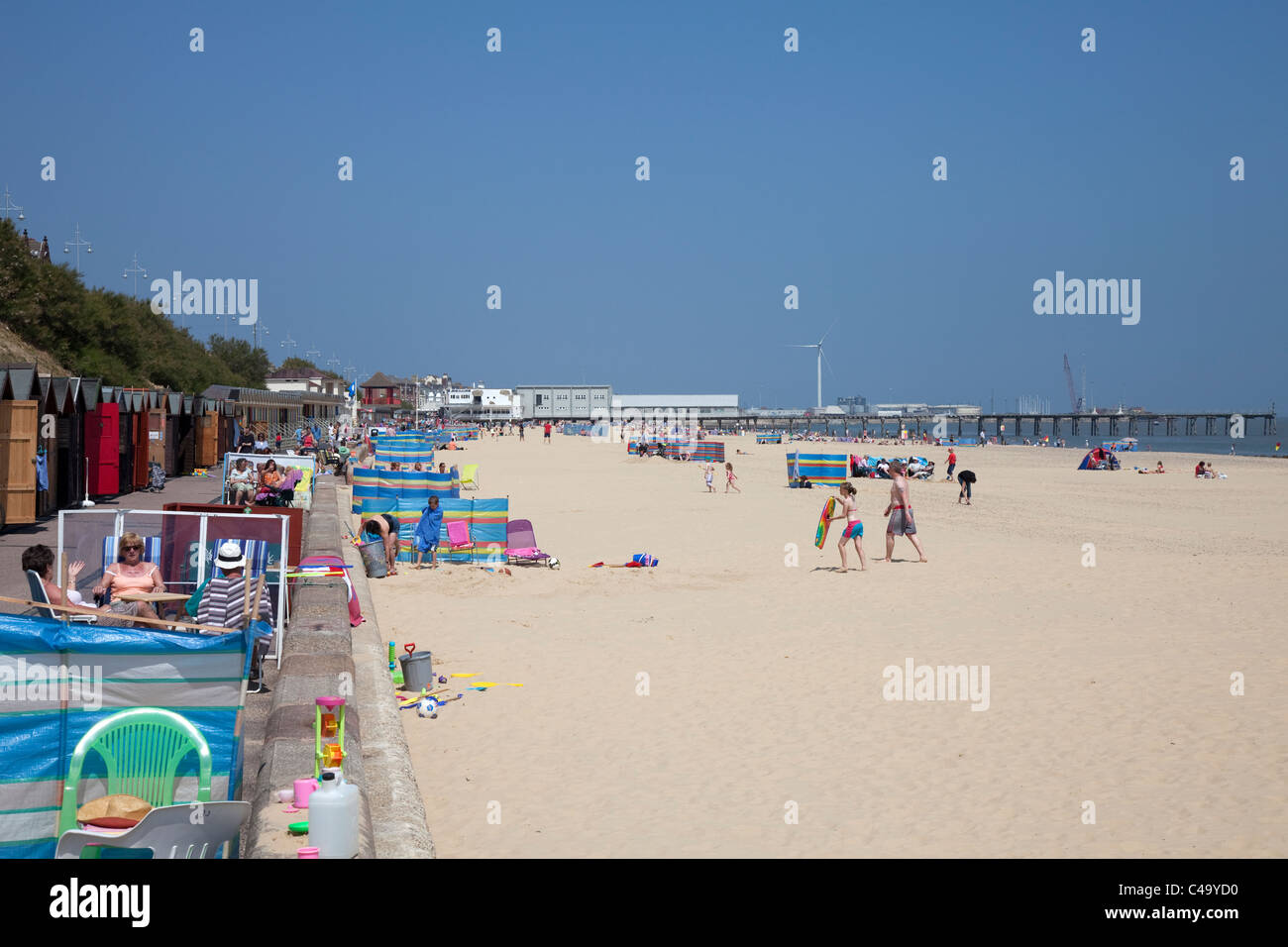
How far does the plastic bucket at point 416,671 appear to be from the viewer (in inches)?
340

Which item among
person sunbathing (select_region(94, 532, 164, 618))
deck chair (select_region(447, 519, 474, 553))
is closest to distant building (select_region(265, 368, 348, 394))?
deck chair (select_region(447, 519, 474, 553))

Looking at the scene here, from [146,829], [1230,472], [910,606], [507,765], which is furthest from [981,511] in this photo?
[1230,472]

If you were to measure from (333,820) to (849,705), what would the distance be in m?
5.12

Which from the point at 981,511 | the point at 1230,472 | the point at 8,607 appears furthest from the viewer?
the point at 1230,472

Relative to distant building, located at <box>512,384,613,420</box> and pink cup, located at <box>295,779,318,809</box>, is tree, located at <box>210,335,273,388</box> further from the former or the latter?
distant building, located at <box>512,384,613,420</box>

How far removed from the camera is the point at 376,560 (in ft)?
47.5

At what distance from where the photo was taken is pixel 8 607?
8.86 metres

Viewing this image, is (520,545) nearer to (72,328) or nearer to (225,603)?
(225,603)

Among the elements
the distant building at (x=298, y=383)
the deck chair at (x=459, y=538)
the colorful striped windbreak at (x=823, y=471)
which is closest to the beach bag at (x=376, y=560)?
the deck chair at (x=459, y=538)

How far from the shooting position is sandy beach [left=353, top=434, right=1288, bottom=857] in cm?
591

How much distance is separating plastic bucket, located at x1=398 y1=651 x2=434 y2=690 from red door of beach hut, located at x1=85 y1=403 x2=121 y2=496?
14063 mm
